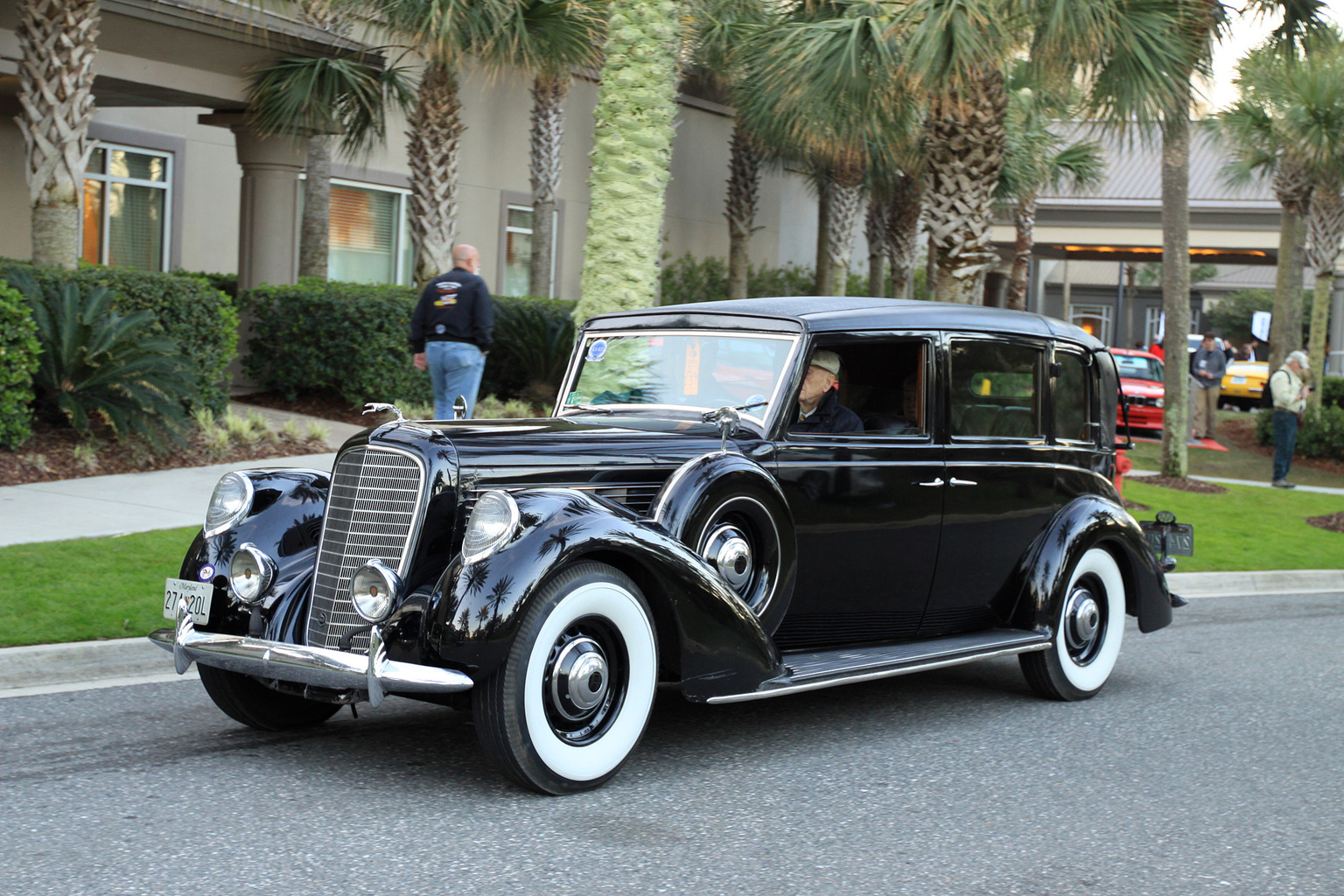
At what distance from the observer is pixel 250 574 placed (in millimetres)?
4945

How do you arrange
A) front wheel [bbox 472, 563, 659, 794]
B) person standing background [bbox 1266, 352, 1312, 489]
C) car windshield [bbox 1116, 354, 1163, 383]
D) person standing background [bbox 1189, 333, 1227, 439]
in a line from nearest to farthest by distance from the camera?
front wheel [bbox 472, 563, 659, 794]
person standing background [bbox 1266, 352, 1312, 489]
person standing background [bbox 1189, 333, 1227, 439]
car windshield [bbox 1116, 354, 1163, 383]

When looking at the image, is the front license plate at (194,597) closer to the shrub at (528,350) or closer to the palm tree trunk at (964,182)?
the palm tree trunk at (964,182)

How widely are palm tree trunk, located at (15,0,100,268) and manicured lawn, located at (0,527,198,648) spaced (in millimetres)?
4935

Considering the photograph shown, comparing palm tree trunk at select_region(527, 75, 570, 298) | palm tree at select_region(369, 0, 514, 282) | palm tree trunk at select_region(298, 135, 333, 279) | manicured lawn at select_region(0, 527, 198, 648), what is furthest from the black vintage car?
palm tree trunk at select_region(527, 75, 570, 298)

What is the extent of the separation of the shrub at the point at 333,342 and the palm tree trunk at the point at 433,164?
1.54 meters

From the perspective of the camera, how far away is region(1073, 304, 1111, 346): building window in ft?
243

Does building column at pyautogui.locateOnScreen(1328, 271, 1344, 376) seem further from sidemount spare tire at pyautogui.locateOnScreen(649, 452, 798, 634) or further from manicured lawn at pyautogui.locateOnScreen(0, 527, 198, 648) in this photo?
sidemount spare tire at pyautogui.locateOnScreen(649, 452, 798, 634)

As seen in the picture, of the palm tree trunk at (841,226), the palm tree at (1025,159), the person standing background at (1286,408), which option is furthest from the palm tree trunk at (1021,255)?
the person standing background at (1286,408)

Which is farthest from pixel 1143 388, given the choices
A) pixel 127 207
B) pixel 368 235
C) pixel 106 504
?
pixel 106 504

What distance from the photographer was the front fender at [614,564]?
13.9 ft

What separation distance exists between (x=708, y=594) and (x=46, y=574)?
4.44m

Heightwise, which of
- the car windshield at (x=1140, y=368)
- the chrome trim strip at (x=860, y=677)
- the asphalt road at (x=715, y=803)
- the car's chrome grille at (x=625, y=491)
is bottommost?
the asphalt road at (x=715, y=803)

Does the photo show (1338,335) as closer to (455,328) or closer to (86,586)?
(455,328)

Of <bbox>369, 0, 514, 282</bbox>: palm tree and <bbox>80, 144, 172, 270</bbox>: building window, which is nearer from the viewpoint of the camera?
<bbox>369, 0, 514, 282</bbox>: palm tree
